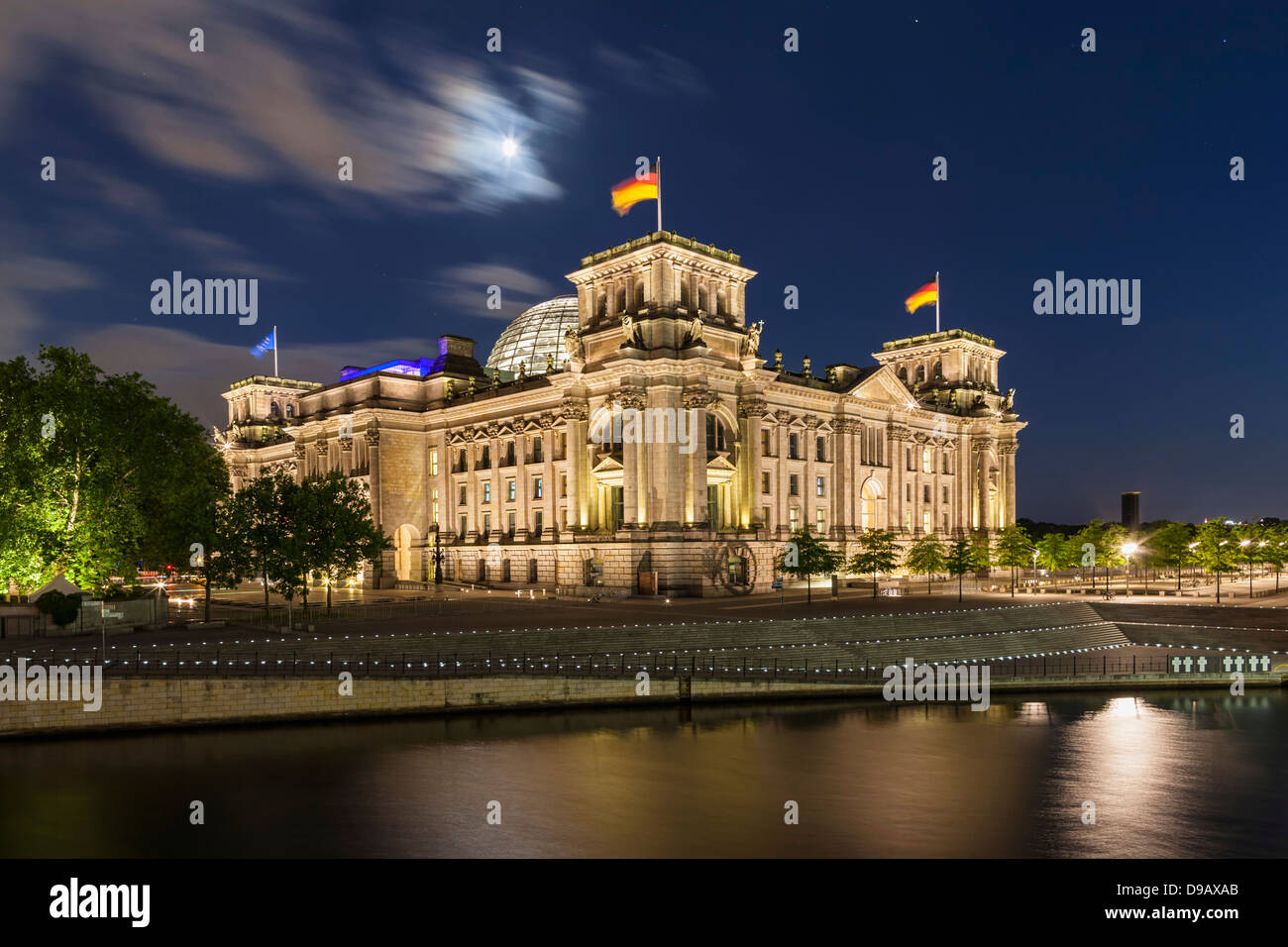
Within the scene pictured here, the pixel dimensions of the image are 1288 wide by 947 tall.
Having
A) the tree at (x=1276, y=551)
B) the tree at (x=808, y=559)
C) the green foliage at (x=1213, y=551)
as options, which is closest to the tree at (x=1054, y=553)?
the green foliage at (x=1213, y=551)

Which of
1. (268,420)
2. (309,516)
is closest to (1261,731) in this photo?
(309,516)

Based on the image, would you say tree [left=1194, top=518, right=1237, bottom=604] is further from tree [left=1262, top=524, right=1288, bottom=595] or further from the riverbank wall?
the riverbank wall

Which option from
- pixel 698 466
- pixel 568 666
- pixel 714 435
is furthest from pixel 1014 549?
pixel 568 666

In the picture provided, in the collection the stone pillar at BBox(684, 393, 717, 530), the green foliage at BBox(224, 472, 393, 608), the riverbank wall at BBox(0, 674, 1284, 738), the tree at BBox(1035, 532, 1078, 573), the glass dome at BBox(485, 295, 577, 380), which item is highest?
the glass dome at BBox(485, 295, 577, 380)

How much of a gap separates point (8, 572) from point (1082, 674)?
5862cm

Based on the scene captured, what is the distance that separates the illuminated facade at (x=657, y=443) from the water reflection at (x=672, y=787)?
117 ft

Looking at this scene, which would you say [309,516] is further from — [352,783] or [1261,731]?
[1261,731]

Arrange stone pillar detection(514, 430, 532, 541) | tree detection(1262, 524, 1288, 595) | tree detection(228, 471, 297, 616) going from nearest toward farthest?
tree detection(228, 471, 297, 616)
tree detection(1262, 524, 1288, 595)
stone pillar detection(514, 430, 532, 541)

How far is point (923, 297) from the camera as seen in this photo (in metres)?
102

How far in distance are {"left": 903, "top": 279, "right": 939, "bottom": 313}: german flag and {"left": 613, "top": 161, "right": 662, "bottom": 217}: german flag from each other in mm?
43851

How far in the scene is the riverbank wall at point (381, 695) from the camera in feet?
112

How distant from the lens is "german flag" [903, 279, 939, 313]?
332 feet

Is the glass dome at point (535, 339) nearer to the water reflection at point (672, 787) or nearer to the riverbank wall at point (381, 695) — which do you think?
the riverbank wall at point (381, 695)

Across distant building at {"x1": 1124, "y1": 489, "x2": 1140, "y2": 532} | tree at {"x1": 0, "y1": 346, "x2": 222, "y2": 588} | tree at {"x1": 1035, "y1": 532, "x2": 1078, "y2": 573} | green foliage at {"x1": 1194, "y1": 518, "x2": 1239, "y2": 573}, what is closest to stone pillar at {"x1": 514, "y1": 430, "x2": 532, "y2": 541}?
tree at {"x1": 0, "y1": 346, "x2": 222, "y2": 588}
